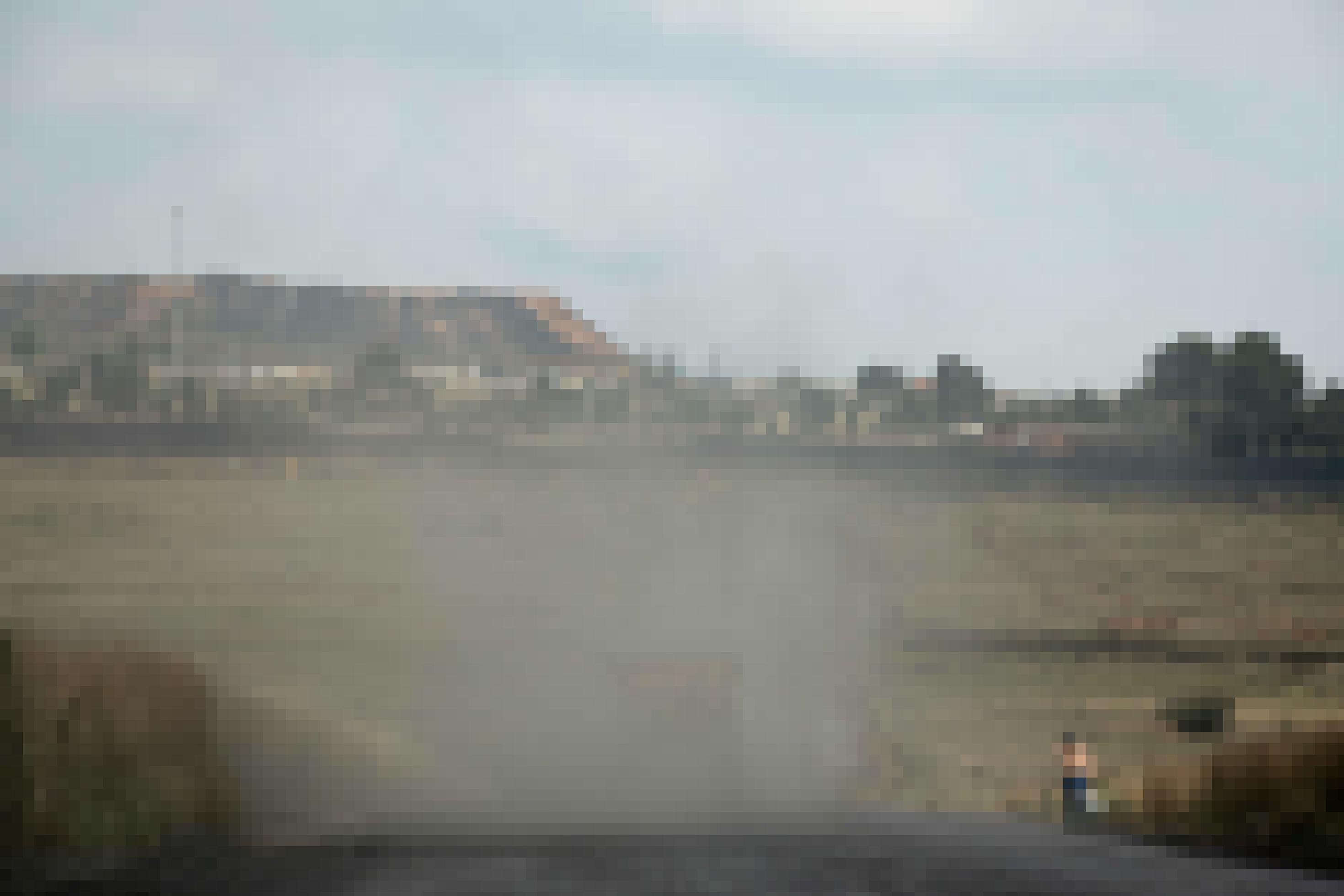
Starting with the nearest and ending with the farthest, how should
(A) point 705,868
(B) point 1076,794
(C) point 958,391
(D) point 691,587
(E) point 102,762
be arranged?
(A) point 705,868
(E) point 102,762
(B) point 1076,794
(D) point 691,587
(C) point 958,391

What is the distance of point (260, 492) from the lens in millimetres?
52531

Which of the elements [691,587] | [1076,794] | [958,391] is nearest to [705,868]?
[1076,794]

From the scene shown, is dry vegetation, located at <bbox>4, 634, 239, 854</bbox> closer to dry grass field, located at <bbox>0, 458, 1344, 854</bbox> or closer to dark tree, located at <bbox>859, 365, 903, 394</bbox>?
dry grass field, located at <bbox>0, 458, 1344, 854</bbox>

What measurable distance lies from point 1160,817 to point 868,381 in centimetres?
4501

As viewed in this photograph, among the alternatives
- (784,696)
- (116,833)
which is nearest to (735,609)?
(784,696)

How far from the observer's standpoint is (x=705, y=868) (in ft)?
55.3

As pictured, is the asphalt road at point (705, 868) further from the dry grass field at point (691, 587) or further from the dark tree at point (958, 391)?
the dark tree at point (958, 391)

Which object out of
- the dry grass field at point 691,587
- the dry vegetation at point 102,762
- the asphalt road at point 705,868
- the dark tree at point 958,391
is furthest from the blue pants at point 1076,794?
the dark tree at point 958,391

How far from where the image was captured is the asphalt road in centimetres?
1508

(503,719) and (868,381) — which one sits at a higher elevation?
(868,381)

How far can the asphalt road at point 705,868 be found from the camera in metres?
15.1

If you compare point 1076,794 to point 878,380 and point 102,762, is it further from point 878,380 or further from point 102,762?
point 878,380

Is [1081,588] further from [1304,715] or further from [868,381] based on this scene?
[868,381]

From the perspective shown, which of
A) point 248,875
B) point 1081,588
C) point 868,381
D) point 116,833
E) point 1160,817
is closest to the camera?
point 248,875
